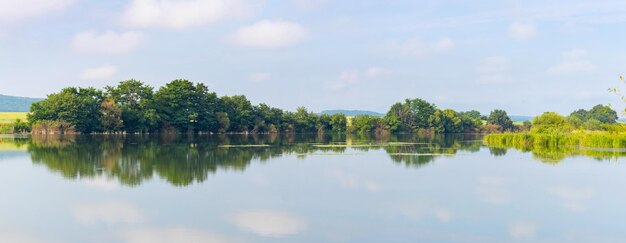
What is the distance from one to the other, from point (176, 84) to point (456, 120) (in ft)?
139

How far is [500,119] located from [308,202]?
87.4m

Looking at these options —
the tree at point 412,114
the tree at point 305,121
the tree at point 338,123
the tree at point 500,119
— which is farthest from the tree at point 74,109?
the tree at point 500,119

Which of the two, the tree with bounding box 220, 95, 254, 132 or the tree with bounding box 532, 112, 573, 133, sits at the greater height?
the tree with bounding box 220, 95, 254, 132

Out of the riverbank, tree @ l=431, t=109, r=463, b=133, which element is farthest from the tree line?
the riverbank

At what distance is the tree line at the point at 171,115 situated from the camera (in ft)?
169

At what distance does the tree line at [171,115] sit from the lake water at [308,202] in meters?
34.2

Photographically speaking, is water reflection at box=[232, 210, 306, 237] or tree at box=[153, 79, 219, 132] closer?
water reflection at box=[232, 210, 306, 237]

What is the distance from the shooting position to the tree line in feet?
169

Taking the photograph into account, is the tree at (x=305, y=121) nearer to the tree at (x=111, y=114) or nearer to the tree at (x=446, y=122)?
the tree at (x=446, y=122)

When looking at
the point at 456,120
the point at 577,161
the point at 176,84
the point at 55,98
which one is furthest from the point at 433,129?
the point at 577,161

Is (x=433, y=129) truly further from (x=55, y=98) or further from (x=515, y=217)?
(x=515, y=217)

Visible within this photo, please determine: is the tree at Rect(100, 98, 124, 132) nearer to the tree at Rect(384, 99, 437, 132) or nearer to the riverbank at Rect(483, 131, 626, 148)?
the riverbank at Rect(483, 131, 626, 148)

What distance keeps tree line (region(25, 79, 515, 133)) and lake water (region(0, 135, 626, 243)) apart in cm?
3416

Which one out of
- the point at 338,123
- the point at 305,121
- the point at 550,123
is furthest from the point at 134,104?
the point at 550,123
